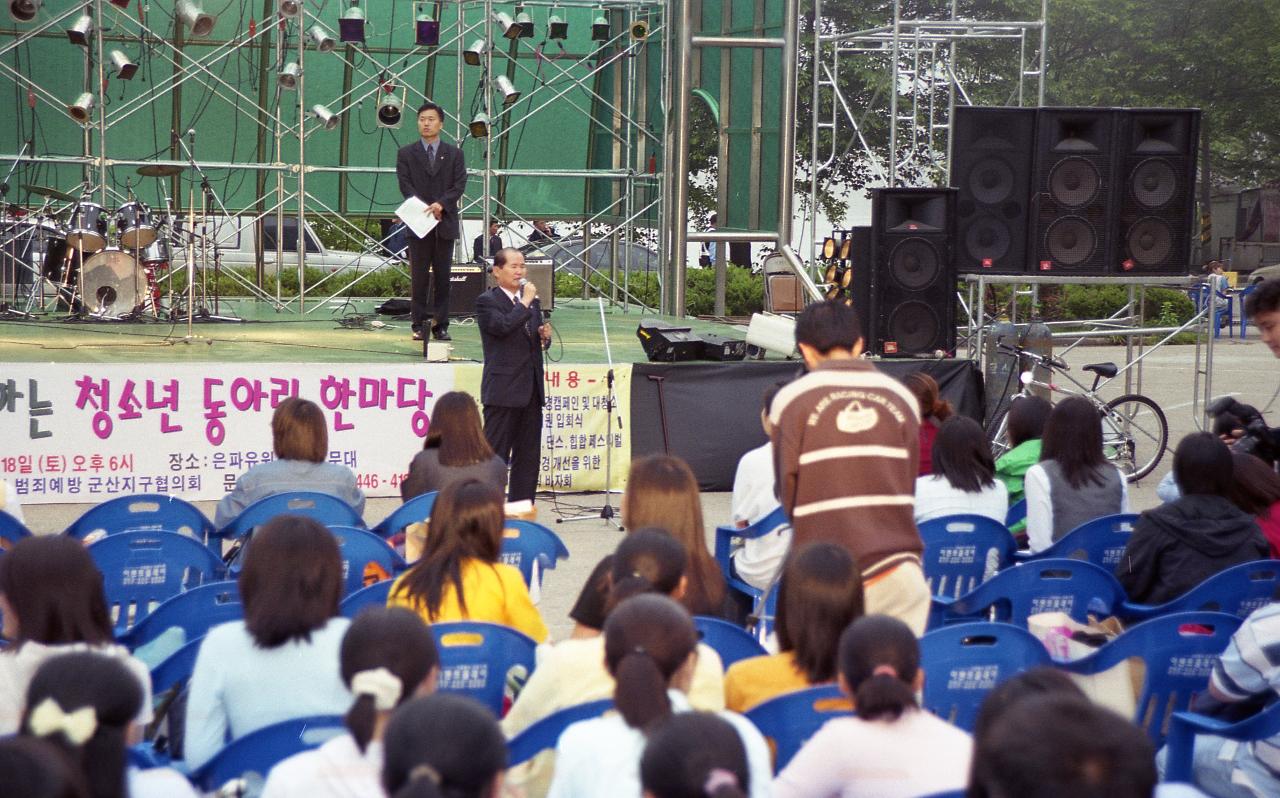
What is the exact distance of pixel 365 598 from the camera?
3.97 meters

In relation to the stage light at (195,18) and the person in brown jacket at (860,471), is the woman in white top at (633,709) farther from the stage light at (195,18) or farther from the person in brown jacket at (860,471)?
the stage light at (195,18)

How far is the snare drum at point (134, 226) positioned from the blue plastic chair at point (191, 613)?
29.9 ft

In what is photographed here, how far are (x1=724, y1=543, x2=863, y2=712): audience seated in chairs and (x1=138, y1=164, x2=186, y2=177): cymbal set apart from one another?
11066mm

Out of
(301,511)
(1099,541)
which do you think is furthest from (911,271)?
(301,511)

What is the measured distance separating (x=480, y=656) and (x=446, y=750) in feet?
4.89

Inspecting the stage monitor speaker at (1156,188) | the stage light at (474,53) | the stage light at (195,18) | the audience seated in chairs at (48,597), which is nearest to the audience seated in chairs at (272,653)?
the audience seated in chairs at (48,597)

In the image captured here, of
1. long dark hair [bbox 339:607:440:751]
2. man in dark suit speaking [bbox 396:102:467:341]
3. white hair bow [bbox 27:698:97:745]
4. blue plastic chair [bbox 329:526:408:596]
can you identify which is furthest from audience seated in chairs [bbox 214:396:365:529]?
man in dark suit speaking [bbox 396:102:467:341]

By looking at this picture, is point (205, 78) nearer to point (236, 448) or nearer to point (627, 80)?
point (627, 80)

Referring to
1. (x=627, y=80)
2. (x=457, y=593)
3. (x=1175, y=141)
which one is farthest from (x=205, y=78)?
(x=457, y=593)

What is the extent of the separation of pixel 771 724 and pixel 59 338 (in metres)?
9.38

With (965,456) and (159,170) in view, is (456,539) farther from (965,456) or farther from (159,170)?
(159,170)

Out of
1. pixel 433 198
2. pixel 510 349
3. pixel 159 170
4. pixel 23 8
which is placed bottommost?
pixel 510 349

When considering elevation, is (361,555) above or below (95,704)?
below

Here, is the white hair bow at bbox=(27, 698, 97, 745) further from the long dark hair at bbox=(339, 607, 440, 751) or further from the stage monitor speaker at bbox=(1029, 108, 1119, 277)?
the stage monitor speaker at bbox=(1029, 108, 1119, 277)
